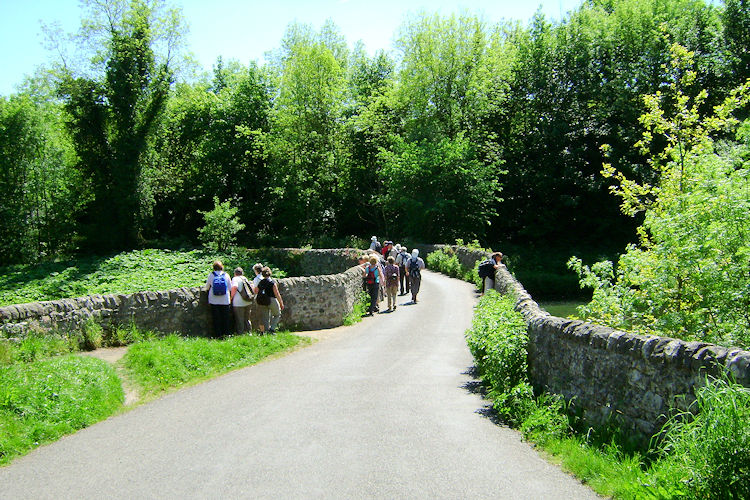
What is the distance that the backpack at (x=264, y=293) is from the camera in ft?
47.3

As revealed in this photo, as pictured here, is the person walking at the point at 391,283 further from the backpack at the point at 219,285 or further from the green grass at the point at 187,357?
the backpack at the point at 219,285

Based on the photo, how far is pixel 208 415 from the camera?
8.66m

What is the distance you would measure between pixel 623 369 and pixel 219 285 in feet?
30.7

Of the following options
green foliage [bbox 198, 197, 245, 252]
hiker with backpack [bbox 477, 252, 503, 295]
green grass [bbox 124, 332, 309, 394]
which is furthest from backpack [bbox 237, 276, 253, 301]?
green foliage [bbox 198, 197, 245, 252]

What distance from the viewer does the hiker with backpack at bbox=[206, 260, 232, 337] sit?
1371cm

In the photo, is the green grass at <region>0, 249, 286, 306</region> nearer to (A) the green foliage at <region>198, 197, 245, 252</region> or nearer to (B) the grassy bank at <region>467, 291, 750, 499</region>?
(A) the green foliage at <region>198, 197, 245, 252</region>

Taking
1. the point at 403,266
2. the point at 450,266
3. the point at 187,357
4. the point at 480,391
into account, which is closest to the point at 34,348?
the point at 187,357

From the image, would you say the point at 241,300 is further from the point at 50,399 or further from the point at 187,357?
the point at 50,399

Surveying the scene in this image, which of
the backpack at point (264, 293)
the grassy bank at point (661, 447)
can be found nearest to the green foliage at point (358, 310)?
the backpack at point (264, 293)

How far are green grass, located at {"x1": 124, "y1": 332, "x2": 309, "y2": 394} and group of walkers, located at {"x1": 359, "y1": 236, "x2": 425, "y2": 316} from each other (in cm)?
560

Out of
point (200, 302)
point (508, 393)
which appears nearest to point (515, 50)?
point (200, 302)

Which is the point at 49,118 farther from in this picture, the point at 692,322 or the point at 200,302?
the point at 692,322

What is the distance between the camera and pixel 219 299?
1382 centimetres

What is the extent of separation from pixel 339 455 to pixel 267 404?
8.54 feet
